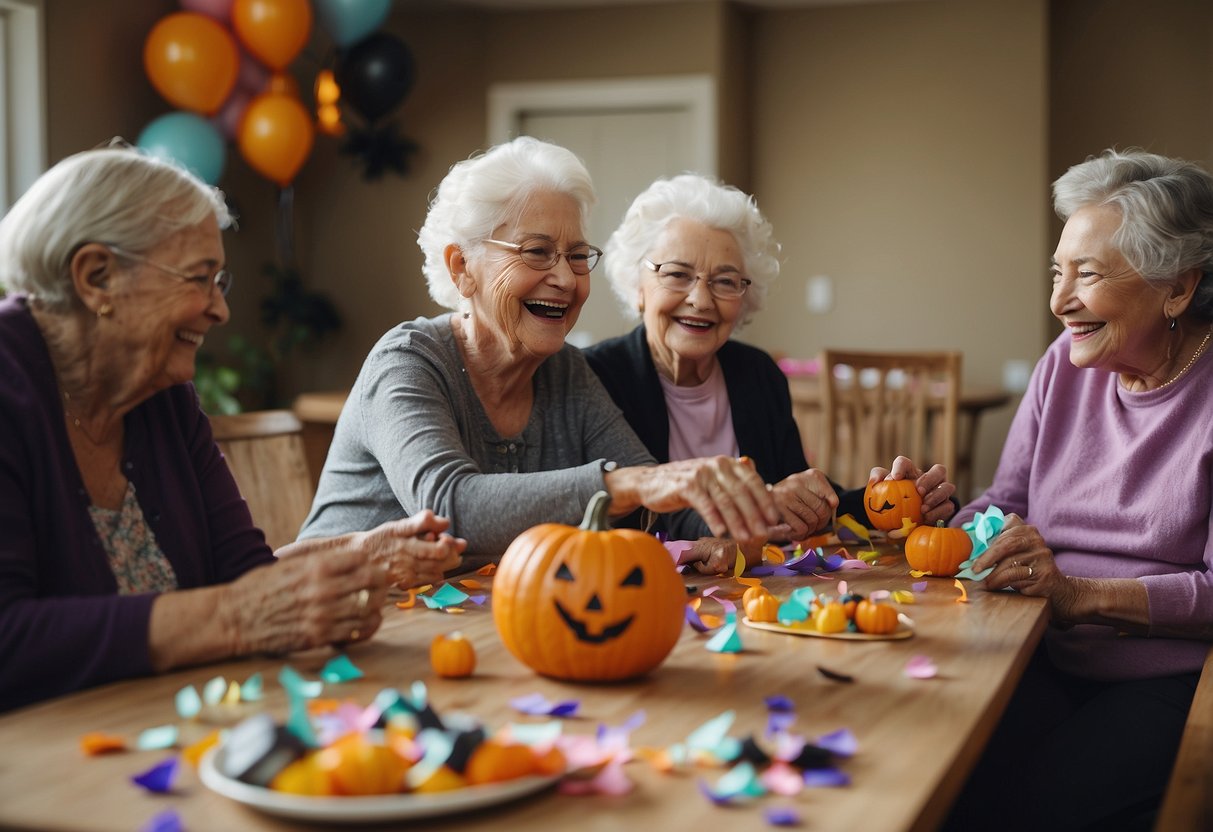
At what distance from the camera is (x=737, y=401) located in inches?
110

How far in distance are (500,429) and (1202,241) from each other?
1.27 meters

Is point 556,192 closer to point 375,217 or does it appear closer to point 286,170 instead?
point 286,170

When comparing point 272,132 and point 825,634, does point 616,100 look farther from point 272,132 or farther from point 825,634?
point 825,634

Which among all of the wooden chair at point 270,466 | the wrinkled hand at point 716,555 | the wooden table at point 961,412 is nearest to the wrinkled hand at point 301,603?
the wrinkled hand at point 716,555

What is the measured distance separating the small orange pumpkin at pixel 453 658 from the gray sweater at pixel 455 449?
18.6 inches

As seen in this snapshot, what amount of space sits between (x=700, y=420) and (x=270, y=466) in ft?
3.12

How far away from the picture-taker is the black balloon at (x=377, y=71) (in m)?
5.60

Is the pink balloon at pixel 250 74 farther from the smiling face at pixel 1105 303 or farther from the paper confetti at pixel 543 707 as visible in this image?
the paper confetti at pixel 543 707

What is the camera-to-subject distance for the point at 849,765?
1069mm

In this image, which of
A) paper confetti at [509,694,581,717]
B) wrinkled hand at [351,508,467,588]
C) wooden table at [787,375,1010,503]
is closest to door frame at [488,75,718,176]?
wooden table at [787,375,1010,503]

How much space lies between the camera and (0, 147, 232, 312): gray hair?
1.45 m

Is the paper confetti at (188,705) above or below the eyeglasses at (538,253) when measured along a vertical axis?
below

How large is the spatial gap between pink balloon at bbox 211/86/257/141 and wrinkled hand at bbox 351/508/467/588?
389cm

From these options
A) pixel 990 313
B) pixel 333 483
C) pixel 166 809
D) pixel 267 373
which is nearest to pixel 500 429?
pixel 333 483
